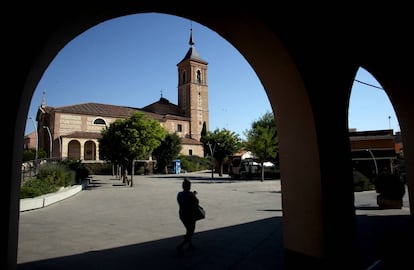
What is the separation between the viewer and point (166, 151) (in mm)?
48312

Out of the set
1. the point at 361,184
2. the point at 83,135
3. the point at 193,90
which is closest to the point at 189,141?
the point at 193,90

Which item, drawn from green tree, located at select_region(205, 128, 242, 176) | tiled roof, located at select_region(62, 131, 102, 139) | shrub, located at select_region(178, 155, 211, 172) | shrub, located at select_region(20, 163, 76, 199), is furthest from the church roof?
shrub, located at select_region(20, 163, 76, 199)

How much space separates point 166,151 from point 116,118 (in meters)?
14.2

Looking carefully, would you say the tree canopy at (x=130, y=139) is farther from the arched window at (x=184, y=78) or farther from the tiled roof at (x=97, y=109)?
the arched window at (x=184, y=78)

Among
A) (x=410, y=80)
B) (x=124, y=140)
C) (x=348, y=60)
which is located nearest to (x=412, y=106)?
(x=410, y=80)

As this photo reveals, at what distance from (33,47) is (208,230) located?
641 cm

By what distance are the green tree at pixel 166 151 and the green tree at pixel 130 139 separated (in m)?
24.4

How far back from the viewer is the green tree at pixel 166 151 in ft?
158

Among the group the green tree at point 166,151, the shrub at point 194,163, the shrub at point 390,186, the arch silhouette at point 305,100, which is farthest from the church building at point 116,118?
the arch silhouette at point 305,100

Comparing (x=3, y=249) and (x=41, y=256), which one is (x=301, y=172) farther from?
(x=41, y=256)

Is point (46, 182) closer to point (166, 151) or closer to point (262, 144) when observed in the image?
point (262, 144)

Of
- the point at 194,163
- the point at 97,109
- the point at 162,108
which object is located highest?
the point at 162,108

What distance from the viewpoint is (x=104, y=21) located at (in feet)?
11.1

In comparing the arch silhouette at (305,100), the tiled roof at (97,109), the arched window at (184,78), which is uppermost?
the arched window at (184,78)
